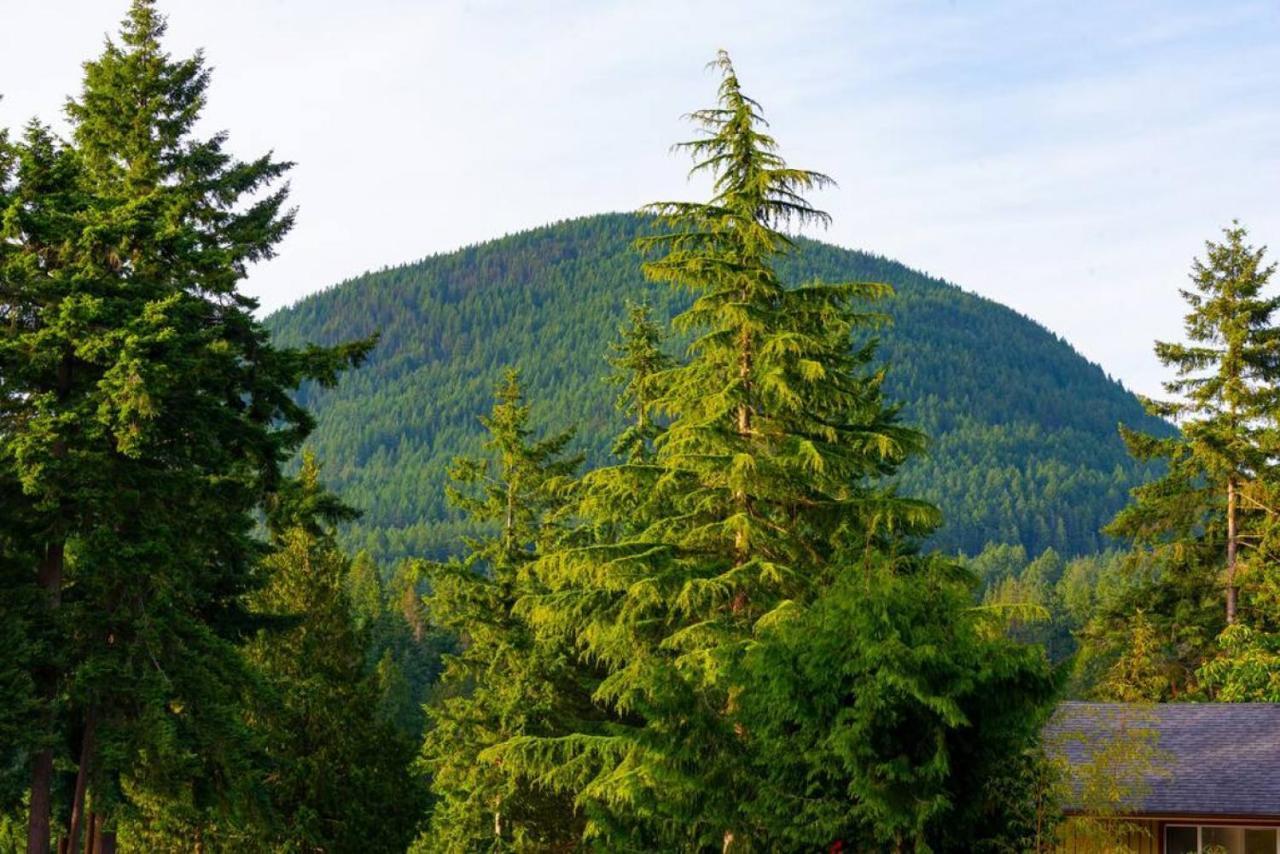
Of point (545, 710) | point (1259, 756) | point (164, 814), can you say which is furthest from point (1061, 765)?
point (164, 814)

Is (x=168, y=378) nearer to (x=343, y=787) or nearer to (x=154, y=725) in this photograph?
(x=154, y=725)

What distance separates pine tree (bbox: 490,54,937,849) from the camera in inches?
899

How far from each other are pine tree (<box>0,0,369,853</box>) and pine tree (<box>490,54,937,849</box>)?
5.54 meters

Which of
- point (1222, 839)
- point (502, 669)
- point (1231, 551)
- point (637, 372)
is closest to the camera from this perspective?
point (1222, 839)

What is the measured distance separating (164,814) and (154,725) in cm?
1622

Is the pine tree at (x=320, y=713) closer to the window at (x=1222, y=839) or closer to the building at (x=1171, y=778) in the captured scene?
the building at (x=1171, y=778)

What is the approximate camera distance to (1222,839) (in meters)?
25.1

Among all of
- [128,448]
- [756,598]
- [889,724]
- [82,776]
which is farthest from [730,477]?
[82,776]

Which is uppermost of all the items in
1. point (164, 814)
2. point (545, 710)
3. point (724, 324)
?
point (724, 324)

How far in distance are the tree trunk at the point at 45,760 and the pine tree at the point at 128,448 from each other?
3 centimetres

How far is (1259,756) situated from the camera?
25.6m

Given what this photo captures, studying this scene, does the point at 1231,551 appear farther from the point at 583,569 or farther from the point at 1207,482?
the point at 583,569

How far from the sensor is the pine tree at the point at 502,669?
117 ft

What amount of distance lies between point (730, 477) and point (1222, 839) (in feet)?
33.6
